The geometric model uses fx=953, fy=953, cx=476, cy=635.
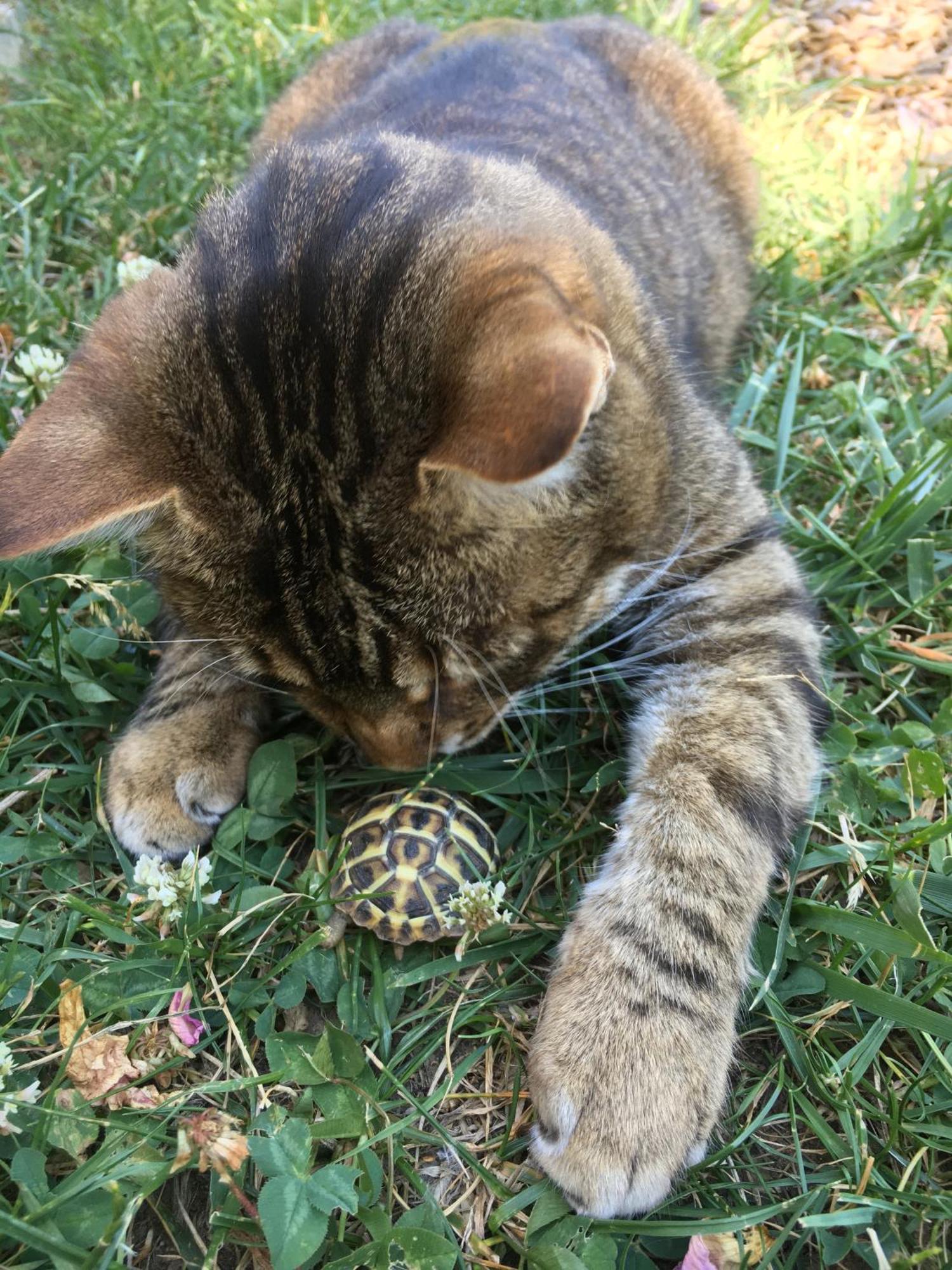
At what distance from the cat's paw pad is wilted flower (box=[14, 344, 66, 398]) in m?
1.90

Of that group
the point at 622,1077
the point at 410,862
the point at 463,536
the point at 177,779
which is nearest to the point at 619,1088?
the point at 622,1077

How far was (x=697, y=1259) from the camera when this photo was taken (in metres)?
1.42

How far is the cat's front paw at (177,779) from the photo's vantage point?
6.22 feet

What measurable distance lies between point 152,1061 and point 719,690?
128 cm

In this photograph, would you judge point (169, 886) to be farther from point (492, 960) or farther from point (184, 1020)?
point (492, 960)

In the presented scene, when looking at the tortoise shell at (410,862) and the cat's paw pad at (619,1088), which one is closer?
the cat's paw pad at (619,1088)

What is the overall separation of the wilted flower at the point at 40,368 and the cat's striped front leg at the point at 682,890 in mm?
1626

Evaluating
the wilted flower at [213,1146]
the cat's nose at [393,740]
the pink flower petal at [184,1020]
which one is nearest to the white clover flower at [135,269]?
the cat's nose at [393,740]

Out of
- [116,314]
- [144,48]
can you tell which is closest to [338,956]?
[116,314]

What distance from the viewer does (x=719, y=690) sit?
201 centimetres

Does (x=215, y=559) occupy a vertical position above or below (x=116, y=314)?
below

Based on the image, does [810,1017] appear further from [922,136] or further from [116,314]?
[922,136]

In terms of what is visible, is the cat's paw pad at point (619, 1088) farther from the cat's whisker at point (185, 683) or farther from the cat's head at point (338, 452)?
the cat's whisker at point (185, 683)

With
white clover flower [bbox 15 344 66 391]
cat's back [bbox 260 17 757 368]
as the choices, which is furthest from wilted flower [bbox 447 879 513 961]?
white clover flower [bbox 15 344 66 391]
